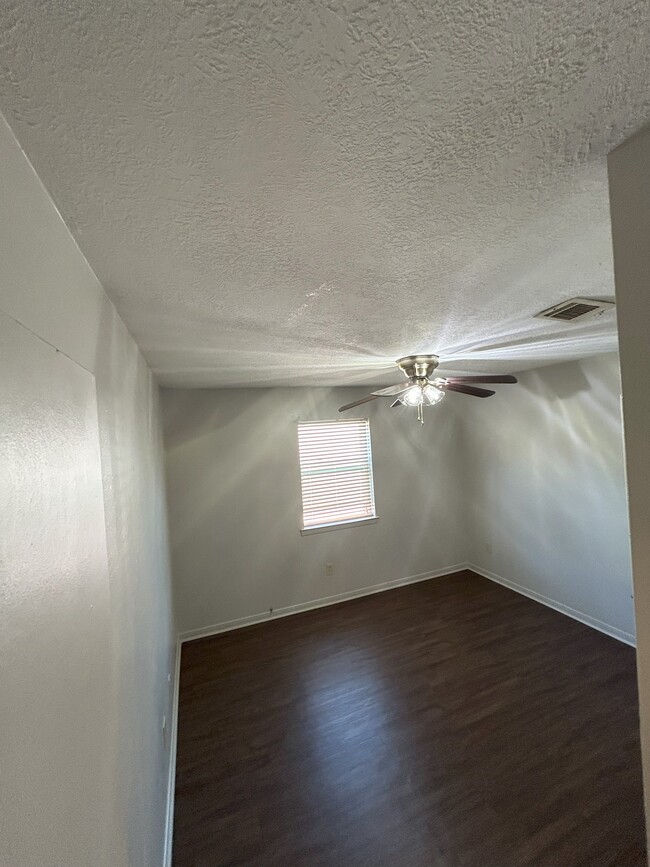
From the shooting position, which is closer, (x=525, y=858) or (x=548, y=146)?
(x=548, y=146)

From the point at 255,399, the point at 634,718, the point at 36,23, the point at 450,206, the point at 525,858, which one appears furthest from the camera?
the point at 255,399

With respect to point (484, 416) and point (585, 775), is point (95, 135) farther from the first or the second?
point (484, 416)

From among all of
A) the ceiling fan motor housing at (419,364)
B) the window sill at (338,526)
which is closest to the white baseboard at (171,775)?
the window sill at (338,526)

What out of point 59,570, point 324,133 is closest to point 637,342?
point 324,133

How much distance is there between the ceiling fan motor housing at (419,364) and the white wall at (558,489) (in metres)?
1.76

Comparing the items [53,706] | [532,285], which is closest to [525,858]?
[53,706]

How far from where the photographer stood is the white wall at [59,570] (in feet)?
1.53

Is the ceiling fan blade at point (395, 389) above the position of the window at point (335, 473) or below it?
above

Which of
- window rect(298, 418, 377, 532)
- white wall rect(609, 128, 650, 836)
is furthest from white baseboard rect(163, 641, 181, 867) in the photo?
white wall rect(609, 128, 650, 836)

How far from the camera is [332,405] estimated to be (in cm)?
389

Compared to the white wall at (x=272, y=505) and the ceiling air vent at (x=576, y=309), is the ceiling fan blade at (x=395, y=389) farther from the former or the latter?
the white wall at (x=272, y=505)

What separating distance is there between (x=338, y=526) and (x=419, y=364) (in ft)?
7.25

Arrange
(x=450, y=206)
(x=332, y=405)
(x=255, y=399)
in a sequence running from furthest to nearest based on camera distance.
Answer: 1. (x=332, y=405)
2. (x=255, y=399)
3. (x=450, y=206)

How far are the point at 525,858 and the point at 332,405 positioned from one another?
3.29 metres
